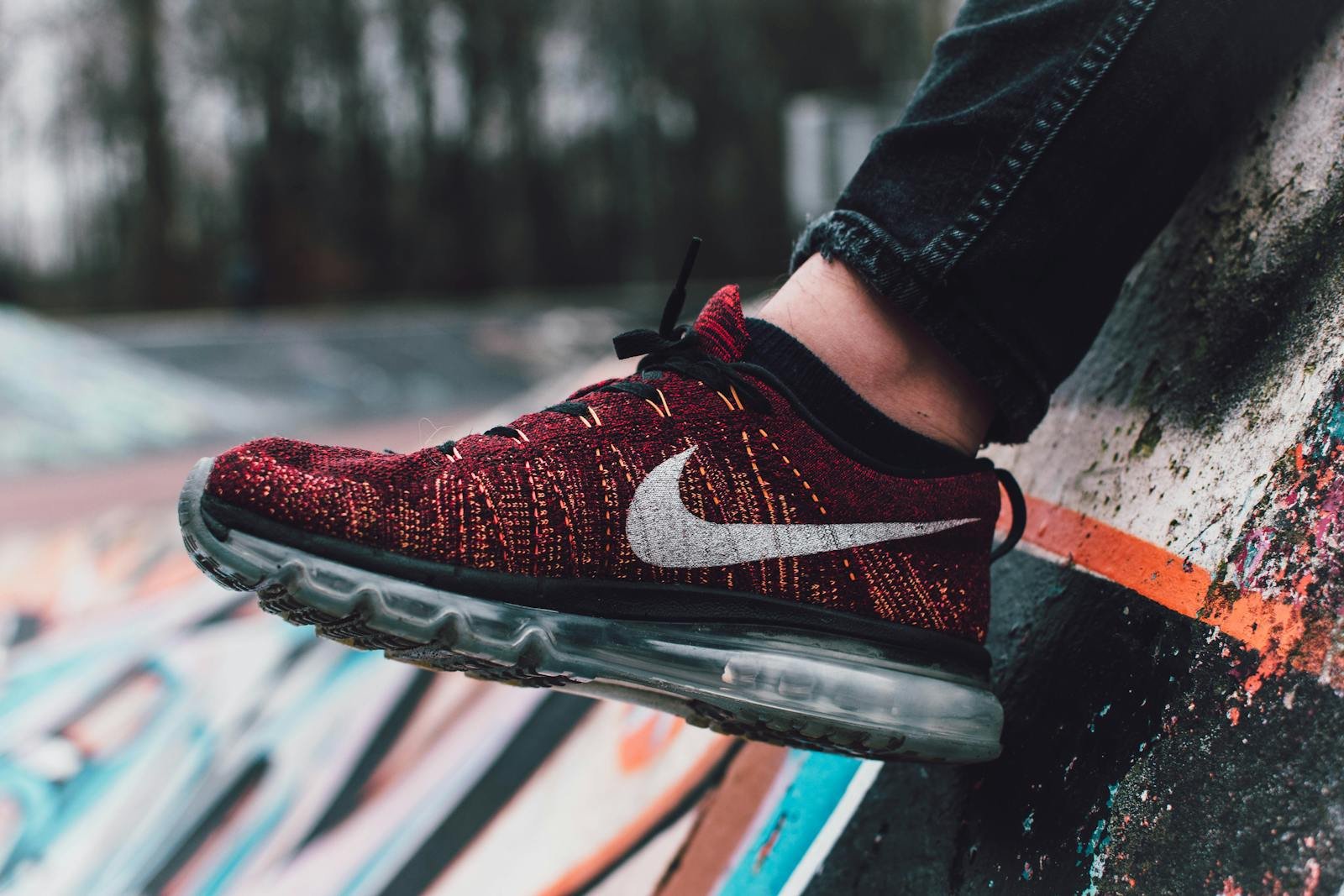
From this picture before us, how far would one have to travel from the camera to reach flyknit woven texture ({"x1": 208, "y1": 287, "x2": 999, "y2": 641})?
844 mm

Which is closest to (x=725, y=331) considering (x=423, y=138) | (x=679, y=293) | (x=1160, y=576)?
(x=679, y=293)

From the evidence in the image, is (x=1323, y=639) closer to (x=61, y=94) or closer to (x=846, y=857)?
(x=846, y=857)

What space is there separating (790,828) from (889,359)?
1.82 feet

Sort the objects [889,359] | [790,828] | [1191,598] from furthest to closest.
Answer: [790,828], [889,359], [1191,598]

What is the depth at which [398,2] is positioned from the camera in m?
16.7

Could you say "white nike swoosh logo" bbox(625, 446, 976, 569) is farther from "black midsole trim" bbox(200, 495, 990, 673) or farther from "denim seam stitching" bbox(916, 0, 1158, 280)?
"denim seam stitching" bbox(916, 0, 1158, 280)

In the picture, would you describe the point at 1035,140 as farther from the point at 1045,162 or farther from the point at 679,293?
the point at 679,293

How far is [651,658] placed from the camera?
2.92 ft

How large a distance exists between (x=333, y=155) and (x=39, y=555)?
16151 mm

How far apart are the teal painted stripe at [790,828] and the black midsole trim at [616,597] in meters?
0.26

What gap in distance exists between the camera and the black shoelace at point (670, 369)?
94cm

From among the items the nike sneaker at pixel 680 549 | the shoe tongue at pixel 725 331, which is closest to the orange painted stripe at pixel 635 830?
the nike sneaker at pixel 680 549

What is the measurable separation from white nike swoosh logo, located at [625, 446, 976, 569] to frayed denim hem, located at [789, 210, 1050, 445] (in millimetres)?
160

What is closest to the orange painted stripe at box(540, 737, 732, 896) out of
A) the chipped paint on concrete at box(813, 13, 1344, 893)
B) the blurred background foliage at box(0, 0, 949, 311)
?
the chipped paint on concrete at box(813, 13, 1344, 893)
